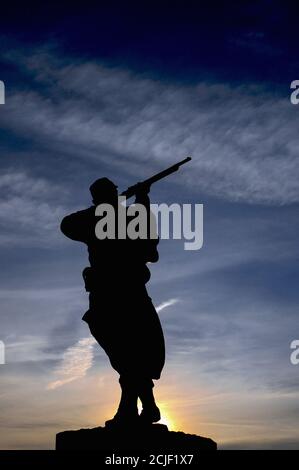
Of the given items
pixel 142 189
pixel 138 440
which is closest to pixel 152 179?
pixel 142 189

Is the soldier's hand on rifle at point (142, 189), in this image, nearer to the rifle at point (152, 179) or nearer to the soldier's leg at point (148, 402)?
the rifle at point (152, 179)

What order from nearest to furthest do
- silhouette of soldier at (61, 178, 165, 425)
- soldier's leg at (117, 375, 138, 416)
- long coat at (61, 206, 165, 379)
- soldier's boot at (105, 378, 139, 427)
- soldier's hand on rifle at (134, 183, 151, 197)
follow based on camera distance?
soldier's boot at (105, 378, 139, 427), soldier's leg at (117, 375, 138, 416), silhouette of soldier at (61, 178, 165, 425), long coat at (61, 206, 165, 379), soldier's hand on rifle at (134, 183, 151, 197)

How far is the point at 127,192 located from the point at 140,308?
183 centimetres

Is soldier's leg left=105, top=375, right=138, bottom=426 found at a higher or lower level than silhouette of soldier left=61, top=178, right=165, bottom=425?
lower

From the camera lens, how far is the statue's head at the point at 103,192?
8.34 m

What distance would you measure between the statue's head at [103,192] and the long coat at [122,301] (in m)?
0.21

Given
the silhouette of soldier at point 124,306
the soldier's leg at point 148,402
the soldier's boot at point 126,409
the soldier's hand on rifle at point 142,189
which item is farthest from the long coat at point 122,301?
the soldier's hand on rifle at point 142,189

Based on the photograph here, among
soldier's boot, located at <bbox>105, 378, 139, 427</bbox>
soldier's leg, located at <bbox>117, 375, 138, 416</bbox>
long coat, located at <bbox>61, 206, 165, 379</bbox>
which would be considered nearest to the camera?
soldier's boot, located at <bbox>105, 378, 139, 427</bbox>

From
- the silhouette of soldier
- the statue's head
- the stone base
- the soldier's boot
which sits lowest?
the stone base

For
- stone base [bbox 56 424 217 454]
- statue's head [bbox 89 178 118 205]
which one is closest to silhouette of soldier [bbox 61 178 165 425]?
statue's head [bbox 89 178 118 205]

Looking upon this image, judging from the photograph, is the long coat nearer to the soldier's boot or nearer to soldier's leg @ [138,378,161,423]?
soldier's leg @ [138,378,161,423]

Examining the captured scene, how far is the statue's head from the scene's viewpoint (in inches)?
328
